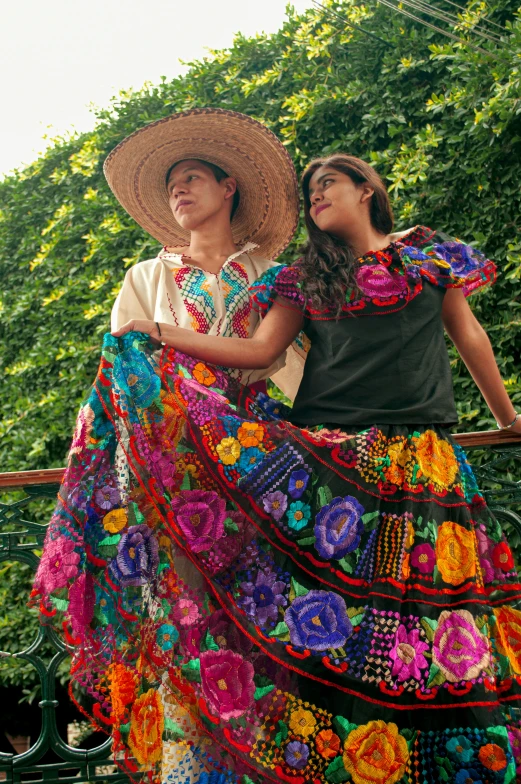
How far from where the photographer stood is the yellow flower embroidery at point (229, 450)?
193cm

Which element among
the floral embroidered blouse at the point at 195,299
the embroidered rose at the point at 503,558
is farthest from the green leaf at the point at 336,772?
the floral embroidered blouse at the point at 195,299

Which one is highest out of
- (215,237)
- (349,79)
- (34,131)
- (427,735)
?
(34,131)

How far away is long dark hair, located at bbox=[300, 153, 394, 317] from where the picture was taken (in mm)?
2252

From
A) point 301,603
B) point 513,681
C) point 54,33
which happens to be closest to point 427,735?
point 513,681

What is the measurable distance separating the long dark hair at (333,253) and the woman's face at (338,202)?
19mm

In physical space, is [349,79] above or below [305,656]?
above

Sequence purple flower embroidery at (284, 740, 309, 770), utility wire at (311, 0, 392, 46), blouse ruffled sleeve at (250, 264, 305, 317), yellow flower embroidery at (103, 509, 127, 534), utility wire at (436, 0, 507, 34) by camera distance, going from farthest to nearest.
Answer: utility wire at (311, 0, 392, 46), utility wire at (436, 0, 507, 34), blouse ruffled sleeve at (250, 264, 305, 317), yellow flower embroidery at (103, 509, 127, 534), purple flower embroidery at (284, 740, 309, 770)

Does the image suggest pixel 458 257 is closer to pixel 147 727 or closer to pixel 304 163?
pixel 147 727

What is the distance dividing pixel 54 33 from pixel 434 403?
5.10m

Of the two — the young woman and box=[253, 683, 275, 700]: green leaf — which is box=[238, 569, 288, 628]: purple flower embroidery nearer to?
the young woman

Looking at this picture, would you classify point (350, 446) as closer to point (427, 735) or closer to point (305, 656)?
point (305, 656)

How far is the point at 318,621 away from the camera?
1.77m

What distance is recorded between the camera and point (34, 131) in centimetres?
515

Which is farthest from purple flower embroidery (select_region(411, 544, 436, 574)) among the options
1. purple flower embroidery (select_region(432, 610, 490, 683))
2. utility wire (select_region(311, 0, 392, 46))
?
utility wire (select_region(311, 0, 392, 46))
